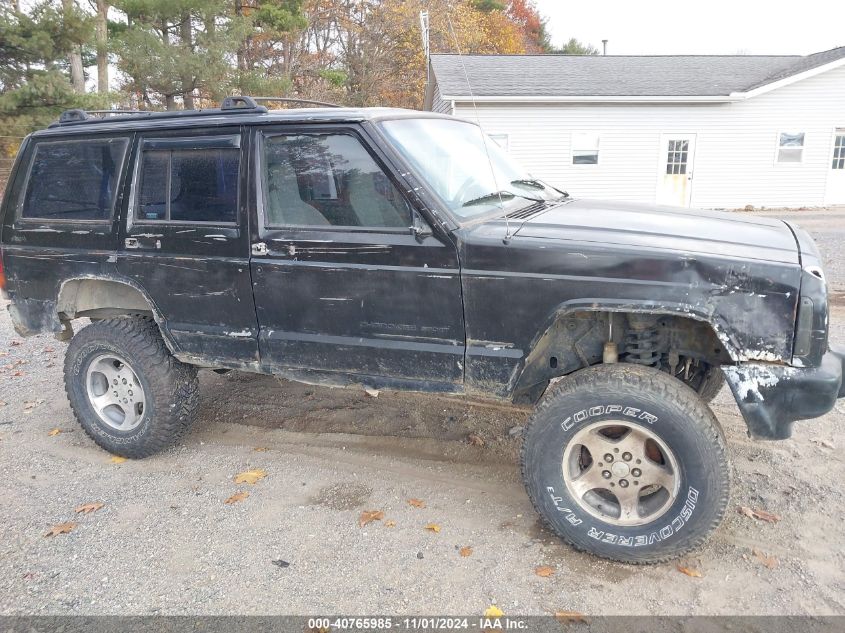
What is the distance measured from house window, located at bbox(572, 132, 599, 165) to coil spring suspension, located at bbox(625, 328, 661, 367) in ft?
52.1

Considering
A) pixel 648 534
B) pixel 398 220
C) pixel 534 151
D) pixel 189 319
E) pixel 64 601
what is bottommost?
pixel 64 601

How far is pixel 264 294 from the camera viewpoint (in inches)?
143

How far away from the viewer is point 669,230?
3.16m

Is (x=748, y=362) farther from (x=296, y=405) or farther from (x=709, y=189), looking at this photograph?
(x=709, y=189)

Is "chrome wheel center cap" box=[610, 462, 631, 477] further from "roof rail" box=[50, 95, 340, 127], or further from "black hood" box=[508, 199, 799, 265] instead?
"roof rail" box=[50, 95, 340, 127]

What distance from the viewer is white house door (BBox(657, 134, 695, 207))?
18.4 metres

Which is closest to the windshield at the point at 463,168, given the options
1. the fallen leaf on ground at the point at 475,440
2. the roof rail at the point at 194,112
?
the roof rail at the point at 194,112

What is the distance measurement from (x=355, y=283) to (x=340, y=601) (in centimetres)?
155

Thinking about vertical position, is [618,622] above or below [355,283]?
below

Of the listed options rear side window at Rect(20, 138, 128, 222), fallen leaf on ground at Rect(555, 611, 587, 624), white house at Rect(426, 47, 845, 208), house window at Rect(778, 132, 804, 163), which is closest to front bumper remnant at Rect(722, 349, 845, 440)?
fallen leaf on ground at Rect(555, 611, 587, 624)

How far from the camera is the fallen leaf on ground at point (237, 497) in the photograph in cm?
374

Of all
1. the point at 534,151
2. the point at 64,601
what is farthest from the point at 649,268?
the point at 534,151

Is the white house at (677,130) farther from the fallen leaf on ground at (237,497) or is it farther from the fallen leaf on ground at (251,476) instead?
the fallen leaf on ground at (237,497)

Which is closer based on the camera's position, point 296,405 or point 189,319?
point 189,319
